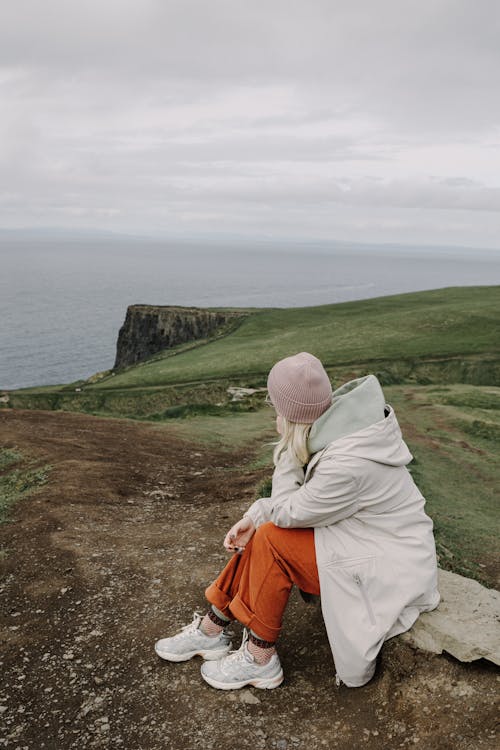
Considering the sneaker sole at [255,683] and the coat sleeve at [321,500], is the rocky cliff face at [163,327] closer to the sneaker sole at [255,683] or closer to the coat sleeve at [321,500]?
the sneaker sole at [255,683]

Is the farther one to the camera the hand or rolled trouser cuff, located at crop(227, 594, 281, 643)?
the hand

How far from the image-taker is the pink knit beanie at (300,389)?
631cm

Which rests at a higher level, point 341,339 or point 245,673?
point 341,339

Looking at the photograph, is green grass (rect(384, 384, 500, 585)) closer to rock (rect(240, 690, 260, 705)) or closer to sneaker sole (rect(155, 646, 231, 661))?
sneaker sole (rect(155, 646, 231, 661))

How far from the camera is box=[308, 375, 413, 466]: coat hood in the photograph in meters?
6.09

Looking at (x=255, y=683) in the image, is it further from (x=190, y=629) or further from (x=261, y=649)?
(x=190, y=629)

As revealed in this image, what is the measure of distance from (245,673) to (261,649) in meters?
0.31

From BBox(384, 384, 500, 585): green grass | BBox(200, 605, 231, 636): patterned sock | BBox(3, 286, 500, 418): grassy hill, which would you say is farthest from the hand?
BBox(3, 286, 500, 418): grassy hill

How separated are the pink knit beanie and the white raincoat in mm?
130

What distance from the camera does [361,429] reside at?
6.15 meters

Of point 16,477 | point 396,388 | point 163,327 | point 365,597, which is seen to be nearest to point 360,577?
point 365,597

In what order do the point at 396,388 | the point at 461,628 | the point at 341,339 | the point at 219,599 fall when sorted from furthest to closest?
the point at 341,339, the point at 396,388, the point at 219,599, the point at 461,628

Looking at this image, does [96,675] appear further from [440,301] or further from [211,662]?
[440,301]

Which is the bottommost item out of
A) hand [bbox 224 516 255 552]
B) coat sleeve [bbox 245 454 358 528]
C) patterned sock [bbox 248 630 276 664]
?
patterned sock [bbox 248 630 276 664]
